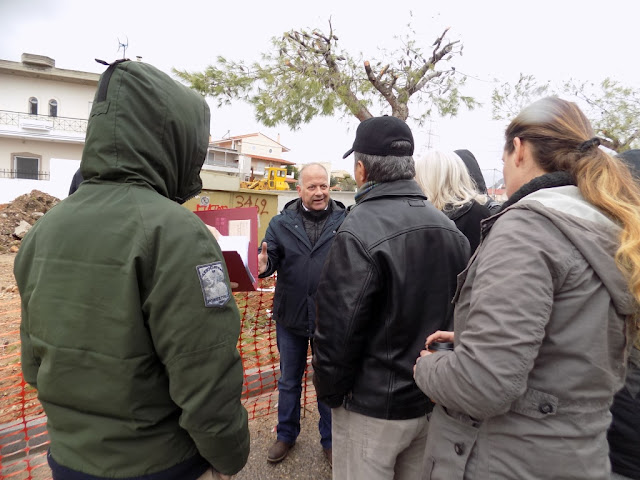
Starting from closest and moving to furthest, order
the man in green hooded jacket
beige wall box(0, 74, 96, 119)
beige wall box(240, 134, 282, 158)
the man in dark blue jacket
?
the man in green hooded jacket → the man in dark blue jacket → beige wall box(0, 74, 96, 119) → beige wall box(240, 134, 282, 158)

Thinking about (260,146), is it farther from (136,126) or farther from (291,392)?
(136,126)

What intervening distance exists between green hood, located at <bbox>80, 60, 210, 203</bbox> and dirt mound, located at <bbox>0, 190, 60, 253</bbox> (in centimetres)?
1136

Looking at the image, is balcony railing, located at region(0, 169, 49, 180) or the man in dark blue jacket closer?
the man in dark blue jacket

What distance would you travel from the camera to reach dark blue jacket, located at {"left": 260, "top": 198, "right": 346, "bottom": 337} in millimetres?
2695

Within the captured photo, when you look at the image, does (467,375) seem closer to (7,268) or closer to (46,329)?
(46,329)

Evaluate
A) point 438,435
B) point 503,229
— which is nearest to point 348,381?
point 438,435

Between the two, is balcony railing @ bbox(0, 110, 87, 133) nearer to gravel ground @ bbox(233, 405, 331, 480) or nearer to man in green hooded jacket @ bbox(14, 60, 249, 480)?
gravel ground @ bbox(233, 405, 331, 480)

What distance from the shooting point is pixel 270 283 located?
544cm

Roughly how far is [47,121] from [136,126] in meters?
29.2

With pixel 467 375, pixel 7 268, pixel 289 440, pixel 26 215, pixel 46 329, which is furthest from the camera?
pixel 26 215

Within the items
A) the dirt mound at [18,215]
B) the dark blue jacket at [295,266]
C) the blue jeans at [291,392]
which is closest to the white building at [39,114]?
the dirt mound at [18,215]

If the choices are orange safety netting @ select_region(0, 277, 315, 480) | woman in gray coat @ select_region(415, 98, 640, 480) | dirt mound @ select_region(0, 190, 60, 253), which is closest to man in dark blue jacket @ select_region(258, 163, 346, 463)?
orange safety netting @ select_region(0, 277, 315, 480)

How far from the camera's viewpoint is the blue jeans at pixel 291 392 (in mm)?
2699

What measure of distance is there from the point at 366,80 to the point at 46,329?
32.5 ft
